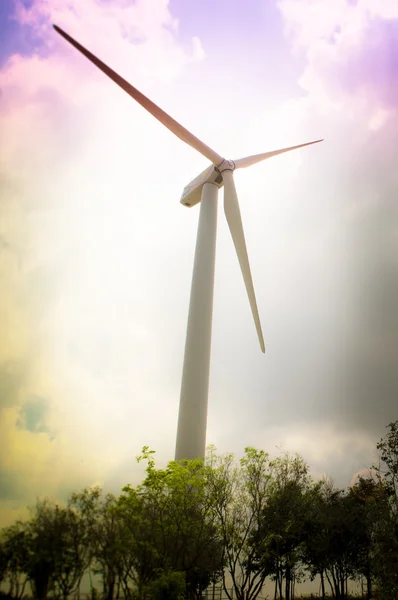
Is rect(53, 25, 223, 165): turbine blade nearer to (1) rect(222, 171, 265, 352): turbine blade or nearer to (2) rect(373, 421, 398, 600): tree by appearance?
(1) rect(222, 171, 265, 352): turbine blade

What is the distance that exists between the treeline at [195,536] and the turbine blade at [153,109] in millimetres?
22495

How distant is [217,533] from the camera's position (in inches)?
989

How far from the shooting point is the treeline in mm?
14938

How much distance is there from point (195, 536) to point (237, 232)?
805 inches

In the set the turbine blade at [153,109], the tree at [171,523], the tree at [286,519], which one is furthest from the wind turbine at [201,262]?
the tree at [286,519]

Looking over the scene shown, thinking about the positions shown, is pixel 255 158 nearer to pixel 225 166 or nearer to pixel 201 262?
pixel 225 166

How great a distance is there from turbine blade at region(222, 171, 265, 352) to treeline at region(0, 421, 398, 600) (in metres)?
10.6

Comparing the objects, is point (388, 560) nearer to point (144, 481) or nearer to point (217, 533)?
point (217, 533)

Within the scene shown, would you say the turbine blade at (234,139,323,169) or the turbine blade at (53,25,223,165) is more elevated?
the turbine blade at (234,139,323,169)

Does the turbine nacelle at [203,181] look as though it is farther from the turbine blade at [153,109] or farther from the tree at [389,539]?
the tree at [389,539]

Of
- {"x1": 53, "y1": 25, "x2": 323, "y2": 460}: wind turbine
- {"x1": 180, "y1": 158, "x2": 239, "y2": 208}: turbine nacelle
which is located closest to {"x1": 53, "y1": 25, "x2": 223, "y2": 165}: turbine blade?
{"x1": 53, "y1": 25, "x2": 323, "y2": 460}: wind turbine

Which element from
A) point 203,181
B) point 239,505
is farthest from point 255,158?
point 239,505

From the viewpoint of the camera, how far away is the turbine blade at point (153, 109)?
24500 millimetres

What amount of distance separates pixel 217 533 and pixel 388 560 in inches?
458
